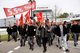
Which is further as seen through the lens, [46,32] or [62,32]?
[62,32]

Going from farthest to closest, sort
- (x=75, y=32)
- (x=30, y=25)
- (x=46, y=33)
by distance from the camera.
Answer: (x=75, y=32) < (x=30, y=25) < (x=46, y=33)

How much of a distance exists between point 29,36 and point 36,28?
2.43ft

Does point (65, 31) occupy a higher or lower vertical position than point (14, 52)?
higher

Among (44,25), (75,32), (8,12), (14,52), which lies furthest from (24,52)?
(8,12)

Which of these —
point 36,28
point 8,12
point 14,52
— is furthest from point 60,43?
point 8,12

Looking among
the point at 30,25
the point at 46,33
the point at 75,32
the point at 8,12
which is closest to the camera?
the point at 46,33

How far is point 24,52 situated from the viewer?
17266 millimetres

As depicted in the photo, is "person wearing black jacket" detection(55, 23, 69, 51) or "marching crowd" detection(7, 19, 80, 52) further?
"person wearing black jacket" detection(55, 23, 69, 51)

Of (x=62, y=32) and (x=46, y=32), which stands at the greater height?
(x=46, y=32)

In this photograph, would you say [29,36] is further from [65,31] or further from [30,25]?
[65,31]

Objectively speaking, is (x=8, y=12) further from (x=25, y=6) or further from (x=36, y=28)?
(x=36, y=28)

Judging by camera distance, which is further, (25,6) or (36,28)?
(25,6)

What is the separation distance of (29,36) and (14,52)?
2061mm

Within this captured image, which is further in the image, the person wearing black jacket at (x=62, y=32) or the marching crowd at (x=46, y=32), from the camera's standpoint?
the person wearing black jacket at (x=62, y=32)
